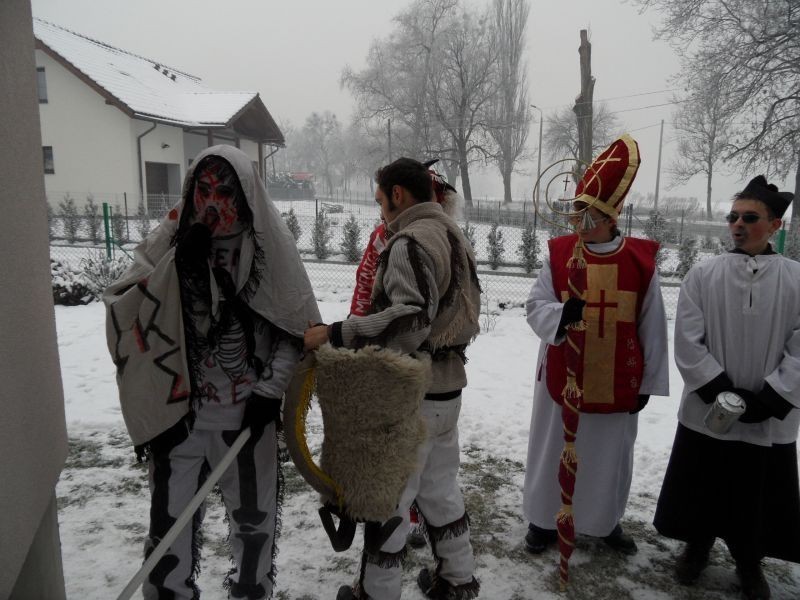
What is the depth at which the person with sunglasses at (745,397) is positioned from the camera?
2615mm

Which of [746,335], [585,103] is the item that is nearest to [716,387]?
[746,335]

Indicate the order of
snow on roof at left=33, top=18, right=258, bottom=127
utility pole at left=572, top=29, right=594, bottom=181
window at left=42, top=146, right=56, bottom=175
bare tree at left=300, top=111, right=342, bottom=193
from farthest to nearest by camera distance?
bare tree at left=300, top=111, right=342, bottom=193, window at left=42, top=146, right=56, bottom=175, snow on roof at left=33, top=18, right=258, bottom=127, utility pole at left=572, top=29, right=594, bottom=181

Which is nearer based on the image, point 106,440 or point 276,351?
point 276,351

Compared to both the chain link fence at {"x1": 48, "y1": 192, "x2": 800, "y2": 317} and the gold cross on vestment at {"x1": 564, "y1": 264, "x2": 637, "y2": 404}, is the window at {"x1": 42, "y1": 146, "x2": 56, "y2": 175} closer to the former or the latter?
the chain link fence at {"x1": 48, "y1": 192, "x2": 800, "y2": 317}

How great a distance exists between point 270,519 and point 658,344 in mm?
2083

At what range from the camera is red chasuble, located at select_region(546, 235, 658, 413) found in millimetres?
2811

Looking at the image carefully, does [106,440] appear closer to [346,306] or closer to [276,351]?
[276,351]

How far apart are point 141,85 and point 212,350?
25.4 metres

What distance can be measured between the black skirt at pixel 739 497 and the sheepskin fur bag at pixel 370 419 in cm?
161

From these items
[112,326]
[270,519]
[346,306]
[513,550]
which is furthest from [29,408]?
[346,306]

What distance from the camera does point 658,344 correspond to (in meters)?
2.85

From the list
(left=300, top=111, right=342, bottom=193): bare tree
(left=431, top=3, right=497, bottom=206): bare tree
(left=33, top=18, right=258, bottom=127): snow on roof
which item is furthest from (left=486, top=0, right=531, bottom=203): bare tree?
(left=300, top=111, right=342, bottom=193): bare tree

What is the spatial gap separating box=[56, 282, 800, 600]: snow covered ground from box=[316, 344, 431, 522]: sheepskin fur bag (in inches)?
35.5

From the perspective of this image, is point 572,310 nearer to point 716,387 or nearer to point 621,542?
point 716,387
